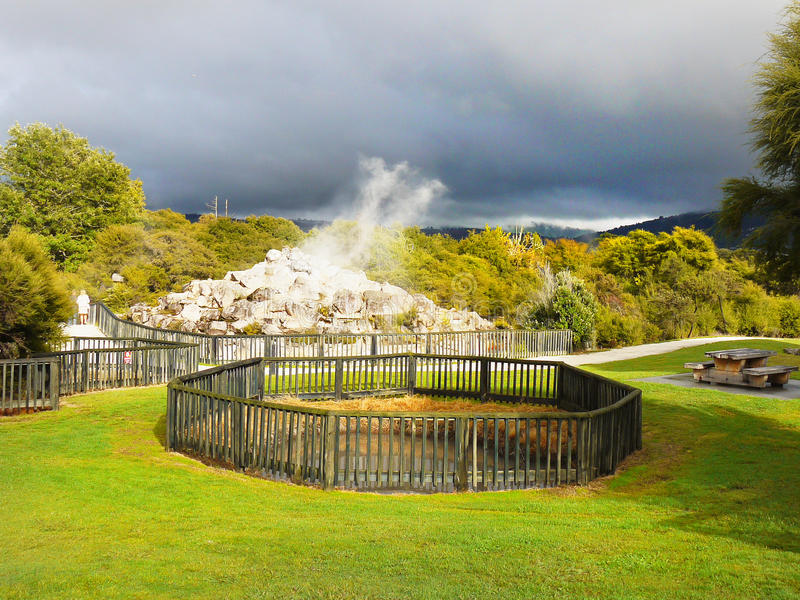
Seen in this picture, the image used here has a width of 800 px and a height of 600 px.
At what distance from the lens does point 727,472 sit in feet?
24.9

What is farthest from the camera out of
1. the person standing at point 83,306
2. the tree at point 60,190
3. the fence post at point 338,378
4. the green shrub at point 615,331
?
the tree at point 60,190

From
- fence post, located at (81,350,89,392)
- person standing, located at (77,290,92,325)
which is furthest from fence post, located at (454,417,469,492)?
Answer: person standing, located at (77,290,92,325)

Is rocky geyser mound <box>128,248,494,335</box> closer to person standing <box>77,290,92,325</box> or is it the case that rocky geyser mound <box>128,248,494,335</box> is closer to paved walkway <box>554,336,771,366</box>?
person standing <box>77,290,92,325</box>

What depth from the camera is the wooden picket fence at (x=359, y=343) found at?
67.0ft

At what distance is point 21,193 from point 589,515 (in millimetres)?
51757

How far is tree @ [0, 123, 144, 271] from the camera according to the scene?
46031mm

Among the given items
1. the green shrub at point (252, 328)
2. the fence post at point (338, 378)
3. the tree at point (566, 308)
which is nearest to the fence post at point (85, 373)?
the fence post at point (338, 378)

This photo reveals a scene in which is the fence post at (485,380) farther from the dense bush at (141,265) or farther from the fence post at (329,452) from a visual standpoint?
the dense bush at (141,265)

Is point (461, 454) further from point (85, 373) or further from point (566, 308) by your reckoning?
point (566, 308)

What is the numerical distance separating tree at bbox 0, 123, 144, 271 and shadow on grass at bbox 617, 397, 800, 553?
46.1 meters

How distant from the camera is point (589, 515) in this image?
6.08 m

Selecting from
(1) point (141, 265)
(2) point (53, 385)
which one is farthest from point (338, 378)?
(1) point (141, 265)

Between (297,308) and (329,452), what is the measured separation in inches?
1045

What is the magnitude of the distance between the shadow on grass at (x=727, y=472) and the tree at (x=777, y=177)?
431 centimetres
